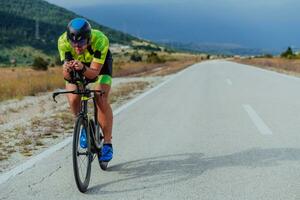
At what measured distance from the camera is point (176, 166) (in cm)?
610

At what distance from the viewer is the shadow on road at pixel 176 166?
17.2ft

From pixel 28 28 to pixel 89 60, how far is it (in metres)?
113

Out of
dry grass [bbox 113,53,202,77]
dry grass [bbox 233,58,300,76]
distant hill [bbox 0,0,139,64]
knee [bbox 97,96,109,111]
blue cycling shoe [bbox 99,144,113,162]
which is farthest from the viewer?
distant hill [bbox 0,0,139,64]

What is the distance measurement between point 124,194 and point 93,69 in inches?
51.0

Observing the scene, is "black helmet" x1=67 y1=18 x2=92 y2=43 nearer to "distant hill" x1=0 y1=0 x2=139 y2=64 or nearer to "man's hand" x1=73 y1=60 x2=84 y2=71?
"man's hand" x1=73 y1=60 x2=84 y2=71

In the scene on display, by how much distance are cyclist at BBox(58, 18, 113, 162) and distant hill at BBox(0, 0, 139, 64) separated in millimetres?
83923

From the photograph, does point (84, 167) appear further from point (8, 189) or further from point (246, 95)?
point (246, 95)

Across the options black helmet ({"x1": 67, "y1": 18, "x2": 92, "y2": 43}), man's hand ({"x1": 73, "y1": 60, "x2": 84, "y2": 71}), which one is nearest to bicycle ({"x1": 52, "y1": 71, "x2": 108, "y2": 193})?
man's hand ({"x1": 73, "y1": 60, "x2": 84, "y2": 71})

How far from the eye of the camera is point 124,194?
16.0ft

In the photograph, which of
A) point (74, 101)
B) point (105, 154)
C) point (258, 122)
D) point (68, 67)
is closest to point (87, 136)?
point (74, 101)

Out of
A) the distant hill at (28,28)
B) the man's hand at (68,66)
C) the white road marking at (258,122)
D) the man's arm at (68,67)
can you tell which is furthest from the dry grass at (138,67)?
the distant hill at (28,28)

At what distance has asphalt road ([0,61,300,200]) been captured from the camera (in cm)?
496

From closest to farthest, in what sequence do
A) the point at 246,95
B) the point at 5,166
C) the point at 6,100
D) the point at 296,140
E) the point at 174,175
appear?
the point at 174,175
the point at 5,166
the point at 296,140
the point at 246,95
the point at 6,100

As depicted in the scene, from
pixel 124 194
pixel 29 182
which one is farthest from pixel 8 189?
pixel 124 194
